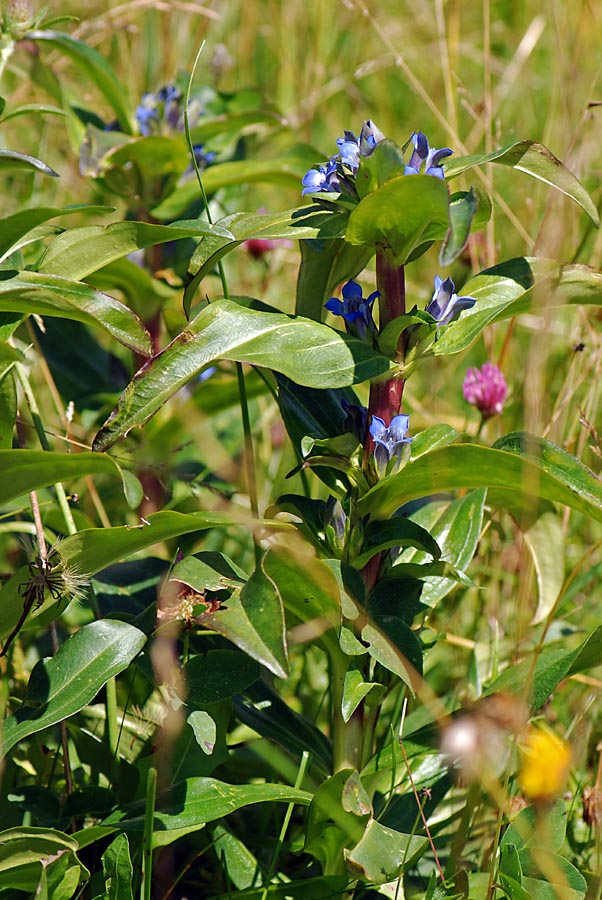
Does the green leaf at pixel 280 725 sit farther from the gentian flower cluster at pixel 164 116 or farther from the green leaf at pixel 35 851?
the gentian flower cluster at pixel 164 116

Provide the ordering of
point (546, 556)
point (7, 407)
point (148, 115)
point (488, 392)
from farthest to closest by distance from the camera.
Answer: point (148, 115) < point (488, 392) < point (546, 556) < point (7, 407)

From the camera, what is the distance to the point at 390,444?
1.06 metres

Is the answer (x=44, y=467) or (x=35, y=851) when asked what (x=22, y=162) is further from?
(x=35, y=851)

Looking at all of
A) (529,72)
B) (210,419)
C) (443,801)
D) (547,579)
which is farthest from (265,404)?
(529,72)

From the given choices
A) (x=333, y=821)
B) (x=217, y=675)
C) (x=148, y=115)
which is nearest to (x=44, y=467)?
(x=217, y=675)

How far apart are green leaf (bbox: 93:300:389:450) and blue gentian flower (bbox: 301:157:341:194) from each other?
0.49ft

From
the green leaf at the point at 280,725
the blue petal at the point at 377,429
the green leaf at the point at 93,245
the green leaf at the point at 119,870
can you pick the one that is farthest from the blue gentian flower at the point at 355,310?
the green leaf at the point at 119,870

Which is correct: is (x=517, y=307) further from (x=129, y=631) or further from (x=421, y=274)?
(x=421, y=274)

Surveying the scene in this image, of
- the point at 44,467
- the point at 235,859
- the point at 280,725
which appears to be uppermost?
the point at 44,467

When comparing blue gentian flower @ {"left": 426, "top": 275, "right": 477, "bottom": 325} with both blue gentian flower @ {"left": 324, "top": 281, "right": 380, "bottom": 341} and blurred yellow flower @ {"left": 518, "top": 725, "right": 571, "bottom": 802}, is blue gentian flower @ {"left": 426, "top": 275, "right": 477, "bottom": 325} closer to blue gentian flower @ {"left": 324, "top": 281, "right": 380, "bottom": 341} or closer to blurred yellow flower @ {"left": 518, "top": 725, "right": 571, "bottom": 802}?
blue gentian flower @ {"left": 324, "top": 281, "right": 380, "bottom": 341}

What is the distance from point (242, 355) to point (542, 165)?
1.30ft

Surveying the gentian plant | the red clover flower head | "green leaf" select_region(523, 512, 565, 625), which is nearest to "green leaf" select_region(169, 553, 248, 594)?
the gentian plant

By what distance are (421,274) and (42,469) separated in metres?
2.29

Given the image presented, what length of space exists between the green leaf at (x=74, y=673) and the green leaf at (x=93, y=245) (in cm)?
43
